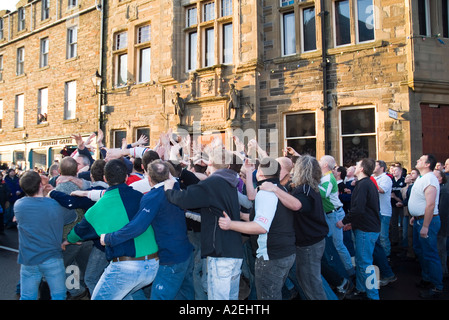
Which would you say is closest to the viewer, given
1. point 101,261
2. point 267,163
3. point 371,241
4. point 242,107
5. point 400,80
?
point 267,163

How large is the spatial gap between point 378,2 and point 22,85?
1923 cm

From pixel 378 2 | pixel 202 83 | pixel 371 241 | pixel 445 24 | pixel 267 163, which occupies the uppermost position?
pixel 378 2

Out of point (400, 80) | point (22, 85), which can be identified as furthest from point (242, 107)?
point (22, 85)

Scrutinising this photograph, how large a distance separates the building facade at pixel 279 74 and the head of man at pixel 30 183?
27.4 ft

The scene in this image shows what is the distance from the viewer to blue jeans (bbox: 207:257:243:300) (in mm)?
3350

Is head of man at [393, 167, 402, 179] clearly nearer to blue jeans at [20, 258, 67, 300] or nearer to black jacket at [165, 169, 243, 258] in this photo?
black jacket at [165, 169, 243, 258]

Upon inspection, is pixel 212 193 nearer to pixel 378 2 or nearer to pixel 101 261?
pixel 101 261

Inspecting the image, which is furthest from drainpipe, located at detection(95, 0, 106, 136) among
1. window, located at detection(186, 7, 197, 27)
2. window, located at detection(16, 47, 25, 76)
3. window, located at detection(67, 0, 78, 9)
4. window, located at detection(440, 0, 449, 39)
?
window, located at detection(440, 0, 449, 39)

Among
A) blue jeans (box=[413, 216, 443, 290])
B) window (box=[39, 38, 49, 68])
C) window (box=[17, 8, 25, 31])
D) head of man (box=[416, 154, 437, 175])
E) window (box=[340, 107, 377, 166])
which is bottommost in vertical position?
blue jeans (box=[413, 216, 443, 290])

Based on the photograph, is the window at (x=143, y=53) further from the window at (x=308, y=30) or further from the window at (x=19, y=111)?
the window at (x=19, y=111)

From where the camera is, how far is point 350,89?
A: 35.0 feet

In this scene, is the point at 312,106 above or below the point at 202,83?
below

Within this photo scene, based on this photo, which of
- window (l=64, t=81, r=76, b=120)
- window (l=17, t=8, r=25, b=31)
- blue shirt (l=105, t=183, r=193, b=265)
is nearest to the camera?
blue shirt (l=105, t=183, r=193, b=265)

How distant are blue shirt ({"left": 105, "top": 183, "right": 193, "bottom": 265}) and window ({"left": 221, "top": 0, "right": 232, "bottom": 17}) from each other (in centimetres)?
1103
